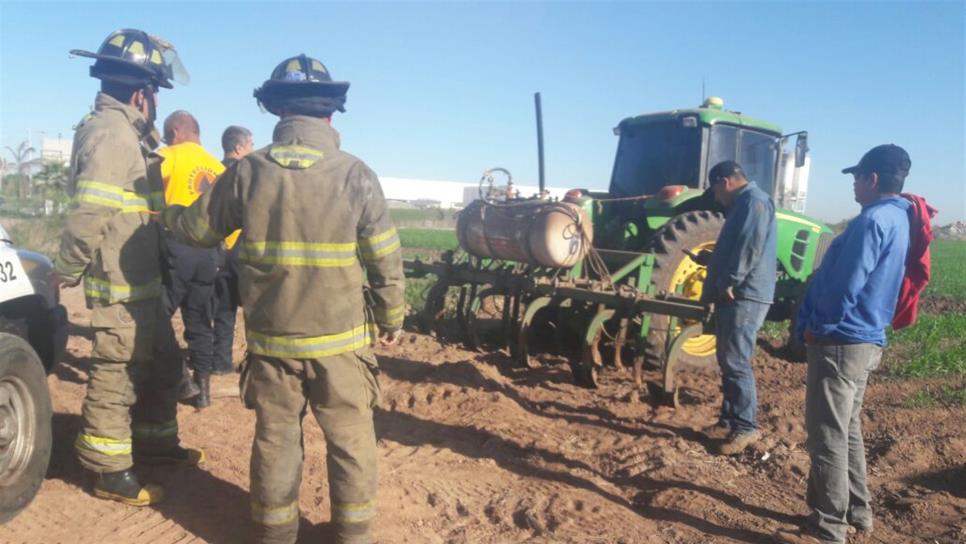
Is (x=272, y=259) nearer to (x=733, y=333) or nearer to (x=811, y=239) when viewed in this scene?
(x=733, y=333)

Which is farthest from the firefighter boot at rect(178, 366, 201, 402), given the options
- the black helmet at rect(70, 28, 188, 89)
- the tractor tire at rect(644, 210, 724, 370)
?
the tractor tire at rect(644, 210, 724, 370)

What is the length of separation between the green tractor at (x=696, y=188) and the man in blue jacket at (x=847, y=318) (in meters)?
3.12

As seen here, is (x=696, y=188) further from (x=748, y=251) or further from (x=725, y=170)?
(x=748, y=251)

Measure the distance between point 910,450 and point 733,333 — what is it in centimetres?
142

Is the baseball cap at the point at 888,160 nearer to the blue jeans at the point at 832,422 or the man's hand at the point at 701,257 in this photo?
the blue jeans at the point at 832,422

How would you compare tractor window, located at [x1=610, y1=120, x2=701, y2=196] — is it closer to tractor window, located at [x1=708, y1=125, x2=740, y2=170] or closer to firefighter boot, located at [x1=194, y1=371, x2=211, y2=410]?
tractor window, located at [x1=708, y1=125, x2=740, y2=170]

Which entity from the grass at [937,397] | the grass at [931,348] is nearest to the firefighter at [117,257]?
the grass at [937,397]

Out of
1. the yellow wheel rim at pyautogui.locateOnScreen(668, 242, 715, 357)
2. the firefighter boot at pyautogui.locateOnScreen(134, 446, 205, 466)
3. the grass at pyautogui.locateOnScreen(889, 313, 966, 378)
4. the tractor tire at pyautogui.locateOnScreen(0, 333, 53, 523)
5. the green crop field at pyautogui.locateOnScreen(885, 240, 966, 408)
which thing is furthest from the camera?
the grass at pyautogui.locateOnScreen(889, 313, 966, 378)

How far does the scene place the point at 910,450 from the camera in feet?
16.3

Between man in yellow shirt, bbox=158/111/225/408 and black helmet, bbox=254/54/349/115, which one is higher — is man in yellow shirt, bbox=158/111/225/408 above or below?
below

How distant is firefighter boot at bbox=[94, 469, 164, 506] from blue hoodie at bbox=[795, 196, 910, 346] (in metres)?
3.36

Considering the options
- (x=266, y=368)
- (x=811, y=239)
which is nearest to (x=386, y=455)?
(x=266, y=368)

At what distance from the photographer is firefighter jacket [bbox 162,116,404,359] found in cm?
297

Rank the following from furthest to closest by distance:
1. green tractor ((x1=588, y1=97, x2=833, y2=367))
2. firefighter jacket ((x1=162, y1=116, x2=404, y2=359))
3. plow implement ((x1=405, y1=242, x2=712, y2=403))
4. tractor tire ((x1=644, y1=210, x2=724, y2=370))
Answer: green tractor ((x1=588, y1=97, x2=833, y2=367)) < tractor tire ((x1=644, y1=210, x2=724, y2=370)) < plow implement ((x1=405, y1=242, x2=712, y2=403)) < firefighter jacket ((x1=162, y1=116, x2=404, y2=359))
